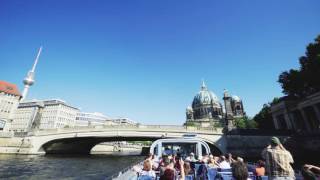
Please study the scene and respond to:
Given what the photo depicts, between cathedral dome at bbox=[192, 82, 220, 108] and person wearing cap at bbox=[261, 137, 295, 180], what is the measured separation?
416 feet

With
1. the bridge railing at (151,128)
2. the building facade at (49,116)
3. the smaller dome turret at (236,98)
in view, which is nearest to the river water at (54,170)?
the bridge railing at (151,128)

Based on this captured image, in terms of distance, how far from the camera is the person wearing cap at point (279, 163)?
4.95 metres

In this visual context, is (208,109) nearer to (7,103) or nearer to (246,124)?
(246,124)

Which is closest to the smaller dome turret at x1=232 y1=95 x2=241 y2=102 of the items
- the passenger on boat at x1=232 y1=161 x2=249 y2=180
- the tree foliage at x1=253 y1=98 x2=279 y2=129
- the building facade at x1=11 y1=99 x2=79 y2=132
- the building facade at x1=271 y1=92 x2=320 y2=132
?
the tree foliage at x1=253 y1=98 x2=279 y2=129

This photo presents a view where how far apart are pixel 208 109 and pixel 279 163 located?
124890 millimetres

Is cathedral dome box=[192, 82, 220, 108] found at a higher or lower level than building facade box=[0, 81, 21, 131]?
higher

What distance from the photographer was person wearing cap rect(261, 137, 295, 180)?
16.2 feet

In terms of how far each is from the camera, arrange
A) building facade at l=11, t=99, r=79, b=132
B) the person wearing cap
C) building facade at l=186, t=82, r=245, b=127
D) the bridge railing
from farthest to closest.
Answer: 1. building facade at l=186, t=82, r=245, b=127
2. building facade at l=11, t=99, r=79, b=132
3. the bridge railing
4. the person wearing cap

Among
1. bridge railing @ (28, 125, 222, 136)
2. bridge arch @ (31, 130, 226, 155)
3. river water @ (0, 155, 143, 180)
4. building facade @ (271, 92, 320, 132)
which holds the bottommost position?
river water @ (0, 155, 143, 180)

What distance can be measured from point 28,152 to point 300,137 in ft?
Result: 157

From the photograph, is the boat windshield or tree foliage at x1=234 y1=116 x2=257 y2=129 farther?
tree foliage at x1=234 y1=116 x2=257 y2=129

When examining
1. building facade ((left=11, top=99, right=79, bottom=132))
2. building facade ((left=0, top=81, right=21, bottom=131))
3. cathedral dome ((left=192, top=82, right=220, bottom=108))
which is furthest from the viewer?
cathedral dome ((left=192, top=82, right=220, bottom=108))

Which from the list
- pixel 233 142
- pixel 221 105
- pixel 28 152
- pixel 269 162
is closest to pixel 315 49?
pixel 233 142

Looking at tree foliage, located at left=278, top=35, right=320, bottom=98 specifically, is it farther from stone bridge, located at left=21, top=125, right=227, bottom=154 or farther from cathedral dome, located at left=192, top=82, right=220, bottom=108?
cathedral dome, located at left=192, top=82, right=220, bottom=108
